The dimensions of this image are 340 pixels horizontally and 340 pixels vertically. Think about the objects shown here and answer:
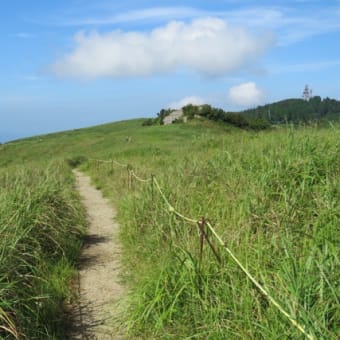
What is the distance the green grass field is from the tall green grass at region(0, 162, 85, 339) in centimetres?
4

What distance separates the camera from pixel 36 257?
5.70m

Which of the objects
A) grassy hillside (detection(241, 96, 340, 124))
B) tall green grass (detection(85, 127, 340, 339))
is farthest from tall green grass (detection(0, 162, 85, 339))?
grassy hillside (detection(241, 96, 340, 124))

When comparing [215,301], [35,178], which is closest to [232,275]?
[215,301]

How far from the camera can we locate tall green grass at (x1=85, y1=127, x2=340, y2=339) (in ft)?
12.4

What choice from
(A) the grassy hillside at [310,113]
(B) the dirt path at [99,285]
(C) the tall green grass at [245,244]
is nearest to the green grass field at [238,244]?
(C) the tall green grass at [245,244]

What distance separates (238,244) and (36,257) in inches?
87.3

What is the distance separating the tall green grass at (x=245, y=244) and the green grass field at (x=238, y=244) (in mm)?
12

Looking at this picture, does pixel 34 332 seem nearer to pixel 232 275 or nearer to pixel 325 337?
pixel 232 275

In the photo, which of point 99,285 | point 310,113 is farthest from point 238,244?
point 310,113

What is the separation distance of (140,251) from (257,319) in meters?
3.20

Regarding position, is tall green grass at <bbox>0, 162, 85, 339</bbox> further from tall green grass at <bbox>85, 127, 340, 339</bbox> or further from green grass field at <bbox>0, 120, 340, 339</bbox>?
tall green grass at <bbox>85, 127, 340, 339</bbox>

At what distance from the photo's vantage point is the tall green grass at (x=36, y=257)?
15.0ft

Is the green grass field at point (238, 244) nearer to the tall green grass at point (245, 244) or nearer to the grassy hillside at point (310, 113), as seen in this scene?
the tall green grass at point (245, 244)

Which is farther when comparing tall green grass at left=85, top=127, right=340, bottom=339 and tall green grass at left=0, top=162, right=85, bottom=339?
tall green grass at left=0, top=162, right=85, bottom=339
